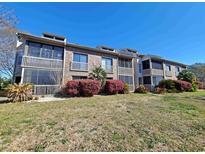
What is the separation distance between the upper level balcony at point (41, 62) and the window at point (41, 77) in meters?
0.61

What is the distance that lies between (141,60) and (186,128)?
22.3 metres

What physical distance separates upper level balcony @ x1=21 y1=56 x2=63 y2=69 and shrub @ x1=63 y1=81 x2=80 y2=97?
3440 mm

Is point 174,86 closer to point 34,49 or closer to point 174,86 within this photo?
point 174,86

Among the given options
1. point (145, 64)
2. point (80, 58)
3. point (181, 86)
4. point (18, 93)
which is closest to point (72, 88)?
point (18, 93)

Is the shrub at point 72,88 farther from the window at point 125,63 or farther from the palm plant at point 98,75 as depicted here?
the window at point 125,63

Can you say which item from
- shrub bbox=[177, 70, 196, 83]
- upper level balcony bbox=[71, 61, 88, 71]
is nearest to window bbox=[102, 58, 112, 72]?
upper level balcony bbox=[71, 61, 88, 71]

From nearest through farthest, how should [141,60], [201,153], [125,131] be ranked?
1. [201,153]
2. [125,131]
3. [141,60]

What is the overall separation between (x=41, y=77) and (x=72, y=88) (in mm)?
4095

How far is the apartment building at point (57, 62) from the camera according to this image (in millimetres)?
12934

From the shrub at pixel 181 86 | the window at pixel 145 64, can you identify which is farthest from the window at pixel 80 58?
the shrub at pixel 181 86

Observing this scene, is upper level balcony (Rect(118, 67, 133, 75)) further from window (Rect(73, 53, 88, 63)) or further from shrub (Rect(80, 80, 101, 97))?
shrub (Rect(80, 80, 101, 97))

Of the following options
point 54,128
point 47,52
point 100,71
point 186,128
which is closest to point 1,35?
point 47,52

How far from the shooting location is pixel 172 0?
5.21 m

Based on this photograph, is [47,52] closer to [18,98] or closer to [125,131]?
[18,98]
